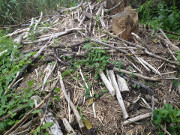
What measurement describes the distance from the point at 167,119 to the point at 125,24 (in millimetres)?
2012

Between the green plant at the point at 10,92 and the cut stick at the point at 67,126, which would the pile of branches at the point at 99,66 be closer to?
the cut stick at the point at 67,126

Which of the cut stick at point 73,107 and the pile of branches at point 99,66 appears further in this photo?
the pile of branches at point 99,66

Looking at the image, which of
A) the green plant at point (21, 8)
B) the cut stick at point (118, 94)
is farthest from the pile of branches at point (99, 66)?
the green plant at point (21, 8)

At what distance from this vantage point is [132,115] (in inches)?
84.6

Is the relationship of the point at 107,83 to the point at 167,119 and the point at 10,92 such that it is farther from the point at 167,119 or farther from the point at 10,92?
the point at 10,92

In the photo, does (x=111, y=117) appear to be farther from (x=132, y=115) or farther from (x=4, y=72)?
(x=4, y=72)

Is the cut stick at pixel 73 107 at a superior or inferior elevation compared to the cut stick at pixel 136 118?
superior

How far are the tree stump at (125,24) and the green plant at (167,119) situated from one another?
175 centimetres

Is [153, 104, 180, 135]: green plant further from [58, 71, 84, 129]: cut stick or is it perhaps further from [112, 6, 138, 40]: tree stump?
[112, 6, 138, 40]: tree stump

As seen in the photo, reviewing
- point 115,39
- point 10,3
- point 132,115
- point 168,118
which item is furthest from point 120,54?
point 10,3

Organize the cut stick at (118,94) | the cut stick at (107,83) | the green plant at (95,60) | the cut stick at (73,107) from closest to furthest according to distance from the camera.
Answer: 1. the cut stick at (73,107)
2. the cut stick at (118,94)
3. the cut stick at (107,83)
4. the green plant at (95,60)

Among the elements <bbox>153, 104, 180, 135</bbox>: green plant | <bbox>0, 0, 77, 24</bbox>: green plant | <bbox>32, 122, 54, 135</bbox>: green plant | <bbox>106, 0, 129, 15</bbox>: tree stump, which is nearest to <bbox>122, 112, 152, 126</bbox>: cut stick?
<bbox>153, 104, 180, 135</bbox>: green plant

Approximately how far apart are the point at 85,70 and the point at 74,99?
61 centimetres

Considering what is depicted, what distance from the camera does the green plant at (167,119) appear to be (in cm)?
195
